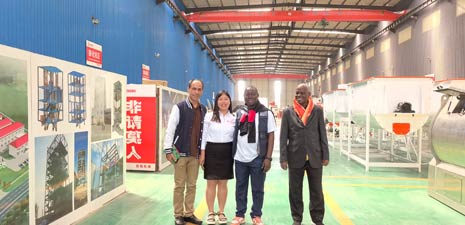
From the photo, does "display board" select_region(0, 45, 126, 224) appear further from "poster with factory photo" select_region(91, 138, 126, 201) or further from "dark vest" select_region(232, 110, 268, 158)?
"dark vest" select_region(232, 110, 268, 158)

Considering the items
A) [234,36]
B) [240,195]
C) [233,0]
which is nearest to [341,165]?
[240,195]

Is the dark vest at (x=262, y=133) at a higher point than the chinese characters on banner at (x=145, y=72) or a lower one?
lower

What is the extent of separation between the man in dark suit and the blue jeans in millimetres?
274

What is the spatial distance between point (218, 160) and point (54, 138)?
172 centimetres

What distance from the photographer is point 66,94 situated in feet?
12.4

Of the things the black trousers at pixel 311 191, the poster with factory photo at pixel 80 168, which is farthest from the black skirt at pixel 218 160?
the poster with factory photo at pixel 80 168

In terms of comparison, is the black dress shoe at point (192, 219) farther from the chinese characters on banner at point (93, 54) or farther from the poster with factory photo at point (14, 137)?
the chinese characters on banner at point (93, 54)

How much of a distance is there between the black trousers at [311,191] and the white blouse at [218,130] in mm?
789

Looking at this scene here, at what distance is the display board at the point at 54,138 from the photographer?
9.65 ft

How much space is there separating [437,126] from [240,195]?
3324 mm

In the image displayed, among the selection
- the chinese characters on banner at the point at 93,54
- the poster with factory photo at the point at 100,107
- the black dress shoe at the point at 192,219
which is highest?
the chinese characters on banner at the point at 93,54

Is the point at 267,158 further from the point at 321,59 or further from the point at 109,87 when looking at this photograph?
the point at 321,59

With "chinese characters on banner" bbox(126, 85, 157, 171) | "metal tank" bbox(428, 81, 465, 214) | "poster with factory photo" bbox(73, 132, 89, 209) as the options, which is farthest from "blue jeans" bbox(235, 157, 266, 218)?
"chinese characters on banner" bbox(126, 85, 157, 171)

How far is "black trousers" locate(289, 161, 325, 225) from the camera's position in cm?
377
